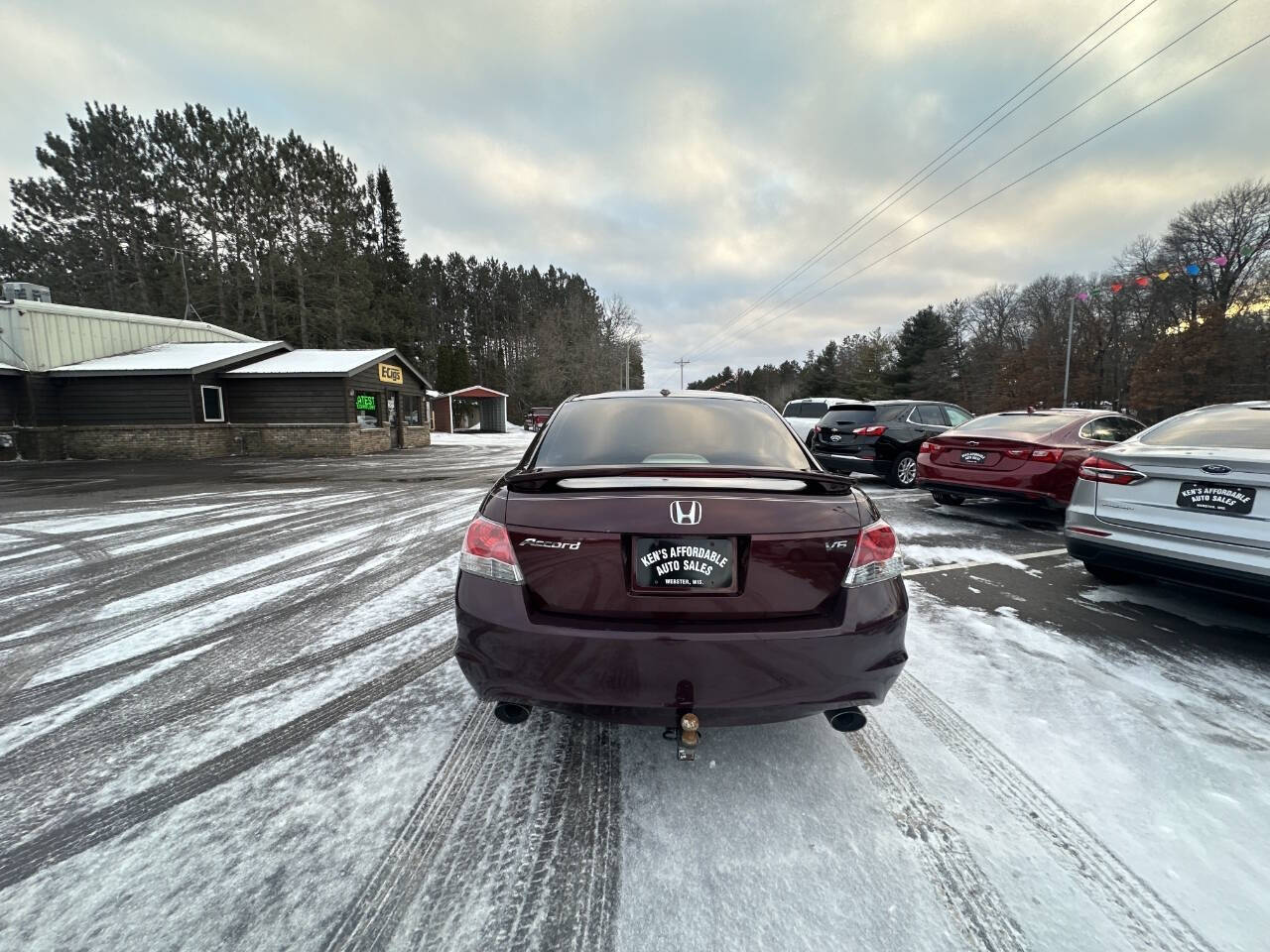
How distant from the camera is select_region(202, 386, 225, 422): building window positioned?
728 inches

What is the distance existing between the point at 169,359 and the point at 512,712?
23930mm

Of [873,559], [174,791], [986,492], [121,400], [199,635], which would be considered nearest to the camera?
[873,559]

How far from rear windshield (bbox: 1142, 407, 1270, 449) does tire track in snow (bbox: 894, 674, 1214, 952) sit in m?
2.92

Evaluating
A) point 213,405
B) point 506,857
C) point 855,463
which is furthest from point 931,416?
point 213,405

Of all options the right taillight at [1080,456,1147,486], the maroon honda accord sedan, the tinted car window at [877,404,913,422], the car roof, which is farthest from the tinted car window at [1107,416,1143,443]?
the maroon honda accord sedan

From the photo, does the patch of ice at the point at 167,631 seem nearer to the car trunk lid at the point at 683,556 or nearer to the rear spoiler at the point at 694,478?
the rear spoiler at the point at 694,478

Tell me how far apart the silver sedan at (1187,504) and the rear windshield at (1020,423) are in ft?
6.91

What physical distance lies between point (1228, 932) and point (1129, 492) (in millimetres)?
3027

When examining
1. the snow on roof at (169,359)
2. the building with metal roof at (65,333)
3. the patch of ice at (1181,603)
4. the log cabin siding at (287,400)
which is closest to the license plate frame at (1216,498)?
the patch of ice at (1181,603)

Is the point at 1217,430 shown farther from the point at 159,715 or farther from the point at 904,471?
the point at 159,715

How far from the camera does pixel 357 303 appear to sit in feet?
107

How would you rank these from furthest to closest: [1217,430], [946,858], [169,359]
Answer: [169,359] < [1217,430] < [946,858]

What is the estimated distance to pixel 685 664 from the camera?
5.75ft

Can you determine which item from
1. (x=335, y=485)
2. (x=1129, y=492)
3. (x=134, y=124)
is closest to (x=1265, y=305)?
(x=1129, y=492)
